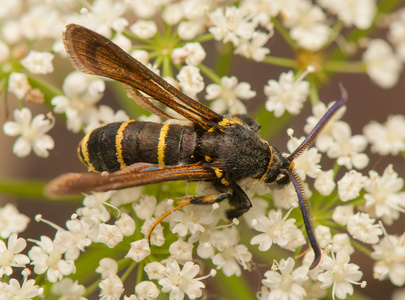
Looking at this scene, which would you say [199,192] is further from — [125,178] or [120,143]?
[125,178]

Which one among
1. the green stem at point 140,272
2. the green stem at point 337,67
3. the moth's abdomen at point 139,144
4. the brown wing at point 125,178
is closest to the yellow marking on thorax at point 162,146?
the moth's abdomen at point 139,144

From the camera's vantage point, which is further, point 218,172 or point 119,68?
point 119,68

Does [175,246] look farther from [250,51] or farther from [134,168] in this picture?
[250,51]

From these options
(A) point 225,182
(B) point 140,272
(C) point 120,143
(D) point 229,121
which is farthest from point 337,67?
(B) point 140,272

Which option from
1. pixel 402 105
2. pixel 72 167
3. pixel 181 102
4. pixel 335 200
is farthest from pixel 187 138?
pixel 402 105

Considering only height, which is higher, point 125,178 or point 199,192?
point 125,178
